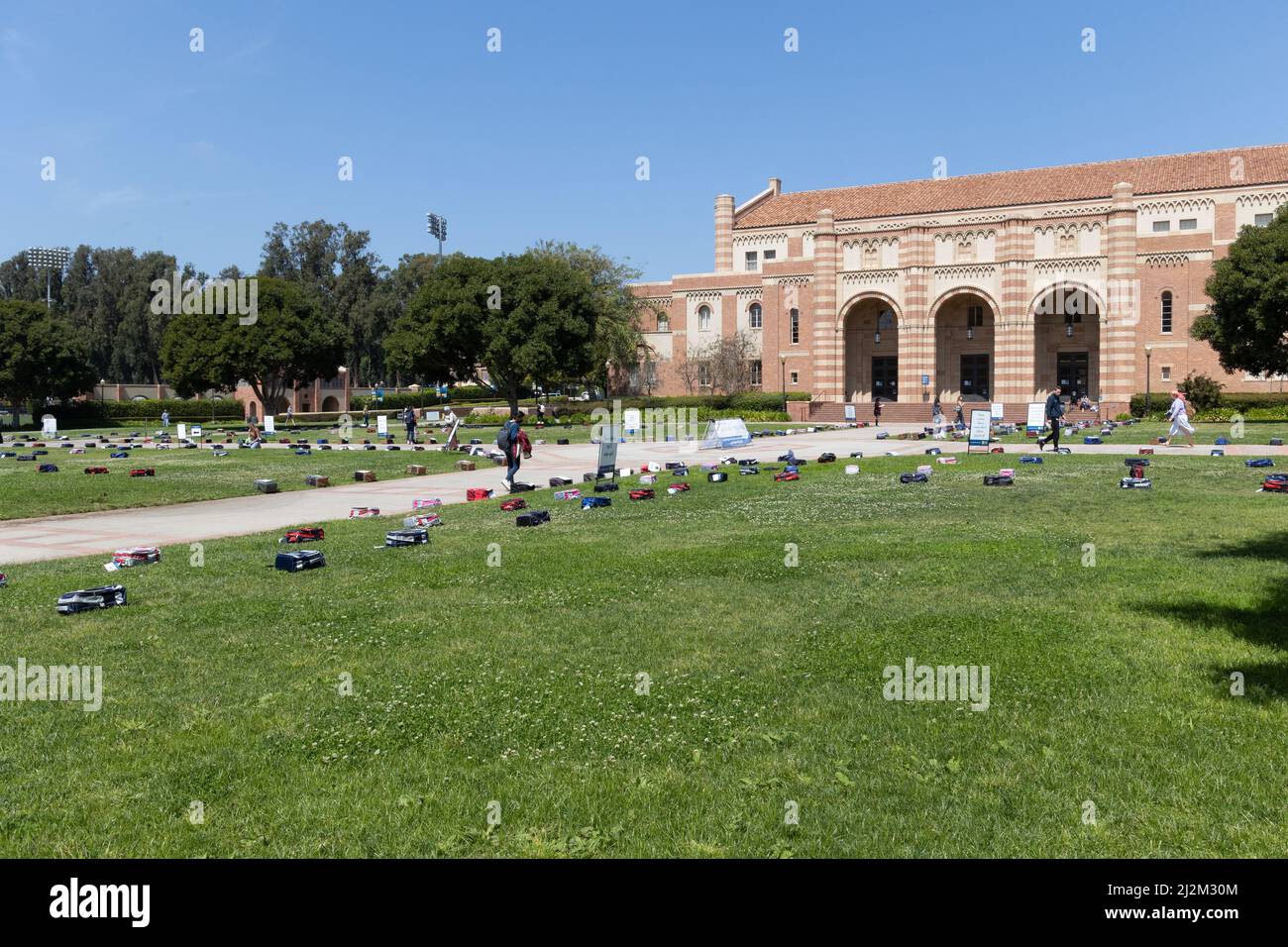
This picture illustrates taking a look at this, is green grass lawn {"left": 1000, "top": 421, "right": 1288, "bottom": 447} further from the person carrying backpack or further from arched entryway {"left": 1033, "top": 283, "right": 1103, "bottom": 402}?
the person carrying backpack

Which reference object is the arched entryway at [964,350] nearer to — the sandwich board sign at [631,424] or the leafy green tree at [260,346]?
the sandwich board sign at [631,424]

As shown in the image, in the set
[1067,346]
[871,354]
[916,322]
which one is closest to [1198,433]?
[916,322]

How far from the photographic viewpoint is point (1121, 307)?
6462 centimetres

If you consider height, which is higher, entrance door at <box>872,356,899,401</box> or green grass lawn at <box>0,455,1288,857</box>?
entrance door at <box>872,356,899,401</box>

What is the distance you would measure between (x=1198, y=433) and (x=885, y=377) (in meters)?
36.1

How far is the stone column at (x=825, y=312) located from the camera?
71.7 m

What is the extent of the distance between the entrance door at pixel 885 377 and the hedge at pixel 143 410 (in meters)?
48.8

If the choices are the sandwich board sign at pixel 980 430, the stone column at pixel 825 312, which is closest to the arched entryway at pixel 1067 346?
the stone column at pixel 825 312

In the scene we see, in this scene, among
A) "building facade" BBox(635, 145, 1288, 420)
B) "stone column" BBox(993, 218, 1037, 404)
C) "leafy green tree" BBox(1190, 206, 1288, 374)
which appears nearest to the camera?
"leafy green tree" BBox(1190, 206, 1288, 374)

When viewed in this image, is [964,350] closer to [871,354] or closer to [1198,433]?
[871,354]

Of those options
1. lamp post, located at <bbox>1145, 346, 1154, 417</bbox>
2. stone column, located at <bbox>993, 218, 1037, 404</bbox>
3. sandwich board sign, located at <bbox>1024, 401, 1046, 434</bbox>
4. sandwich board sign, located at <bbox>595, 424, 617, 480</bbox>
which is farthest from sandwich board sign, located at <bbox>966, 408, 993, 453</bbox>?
stone column, located at <bbox>993, 218, 1037, 404</bbox>

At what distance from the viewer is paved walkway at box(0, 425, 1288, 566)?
15547mm

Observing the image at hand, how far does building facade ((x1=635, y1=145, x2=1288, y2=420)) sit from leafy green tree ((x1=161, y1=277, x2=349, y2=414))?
27.6m
